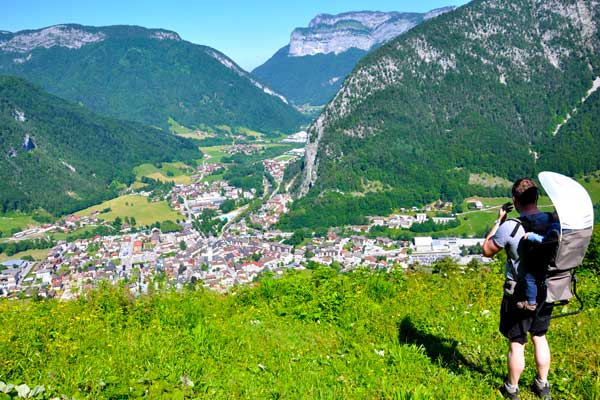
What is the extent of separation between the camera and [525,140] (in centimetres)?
8900

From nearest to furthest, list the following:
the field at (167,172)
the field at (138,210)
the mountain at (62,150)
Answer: the field at (138,210)
the mountain at (62,150)
the field at (167,172)

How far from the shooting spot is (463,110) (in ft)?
319

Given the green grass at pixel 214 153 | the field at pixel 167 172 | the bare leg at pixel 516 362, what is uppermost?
the bare leg at pixel 516 362

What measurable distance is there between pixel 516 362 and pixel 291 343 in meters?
2.59

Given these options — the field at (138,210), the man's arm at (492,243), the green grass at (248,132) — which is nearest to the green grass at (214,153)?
the green grass at (248,132)

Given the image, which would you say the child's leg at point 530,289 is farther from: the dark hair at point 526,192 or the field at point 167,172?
the field at point 167,172

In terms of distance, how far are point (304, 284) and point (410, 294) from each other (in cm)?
169

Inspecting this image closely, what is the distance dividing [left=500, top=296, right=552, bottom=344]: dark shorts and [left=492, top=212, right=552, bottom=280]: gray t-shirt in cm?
28

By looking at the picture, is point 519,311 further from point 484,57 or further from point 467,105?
point 484,57

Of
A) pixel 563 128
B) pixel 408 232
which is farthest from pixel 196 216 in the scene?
pixel 563 128

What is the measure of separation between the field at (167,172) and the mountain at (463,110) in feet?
101

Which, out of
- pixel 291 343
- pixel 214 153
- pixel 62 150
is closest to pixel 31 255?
pixel 291 343

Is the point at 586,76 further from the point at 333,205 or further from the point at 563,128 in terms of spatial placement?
the point at 333,205

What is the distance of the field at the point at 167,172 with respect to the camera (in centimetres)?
9846
